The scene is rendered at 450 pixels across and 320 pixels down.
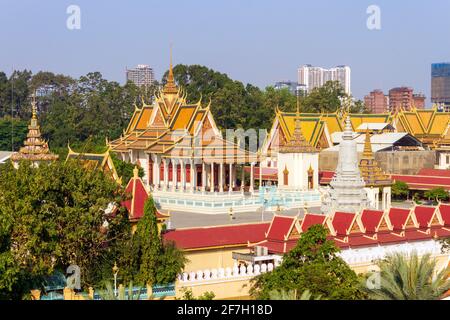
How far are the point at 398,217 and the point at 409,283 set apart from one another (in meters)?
11.1

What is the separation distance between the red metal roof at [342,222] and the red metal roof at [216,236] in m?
2.12

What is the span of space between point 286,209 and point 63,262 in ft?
69.8

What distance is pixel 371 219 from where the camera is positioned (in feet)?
101

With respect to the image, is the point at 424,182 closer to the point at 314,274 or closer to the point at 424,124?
the point at 424,124

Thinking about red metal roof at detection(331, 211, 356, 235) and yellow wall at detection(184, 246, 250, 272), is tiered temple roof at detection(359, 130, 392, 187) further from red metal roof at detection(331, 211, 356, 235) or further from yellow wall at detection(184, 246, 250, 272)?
yellow wall at detection(184, 246, 250, 272)

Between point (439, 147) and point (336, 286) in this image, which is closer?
point (336, 286)

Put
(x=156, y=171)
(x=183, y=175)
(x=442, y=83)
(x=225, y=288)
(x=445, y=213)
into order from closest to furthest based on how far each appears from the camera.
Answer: (x=225, y=288)
(x=445, y=213)
(x=183, y=175)
(x=156, y=171)
(x=442, y=83)

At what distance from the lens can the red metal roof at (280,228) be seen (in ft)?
91.6

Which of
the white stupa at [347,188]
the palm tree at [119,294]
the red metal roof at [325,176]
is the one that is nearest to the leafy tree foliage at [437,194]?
the red metal roof at [325,176]

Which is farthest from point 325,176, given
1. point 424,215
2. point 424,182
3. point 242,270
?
point 242,270

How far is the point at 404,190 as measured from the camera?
52906 millimetres

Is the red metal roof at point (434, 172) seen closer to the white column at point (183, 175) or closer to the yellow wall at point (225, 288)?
the white column at point (183, 175)
